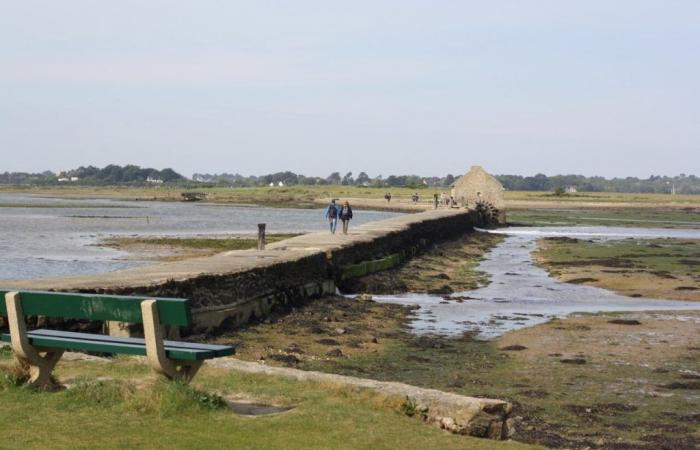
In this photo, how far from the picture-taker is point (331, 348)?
1455 cm

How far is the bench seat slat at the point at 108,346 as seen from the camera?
7098 millimetres

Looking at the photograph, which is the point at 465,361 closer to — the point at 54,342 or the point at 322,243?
the point at 54,342

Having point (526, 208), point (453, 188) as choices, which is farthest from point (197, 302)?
point (526, 208)

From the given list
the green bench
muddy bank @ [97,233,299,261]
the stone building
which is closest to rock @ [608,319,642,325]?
the green bench

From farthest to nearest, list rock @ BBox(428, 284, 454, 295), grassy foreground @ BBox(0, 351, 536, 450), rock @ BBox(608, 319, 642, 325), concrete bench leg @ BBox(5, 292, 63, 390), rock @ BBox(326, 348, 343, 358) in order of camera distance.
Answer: rock @ BBox(428, 284, 454, 295) < rock @ BBox(608, 319, 642, 325) < rock @ BBox(326, 348, 343, 358) < concrete bench leg @ BBox(5, 292, 63, 390) < grassy foreground @ BBox(0, 351, 536, 450)

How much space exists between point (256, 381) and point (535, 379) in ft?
16.6

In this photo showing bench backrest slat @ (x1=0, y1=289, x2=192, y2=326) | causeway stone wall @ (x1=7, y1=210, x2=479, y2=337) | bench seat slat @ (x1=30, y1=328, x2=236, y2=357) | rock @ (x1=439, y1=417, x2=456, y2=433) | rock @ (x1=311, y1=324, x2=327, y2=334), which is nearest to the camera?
bench backrest slat @ (x1=0, y1=289, x2=192, y2=326)

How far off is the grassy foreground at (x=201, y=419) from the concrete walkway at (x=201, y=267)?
15.5 feet

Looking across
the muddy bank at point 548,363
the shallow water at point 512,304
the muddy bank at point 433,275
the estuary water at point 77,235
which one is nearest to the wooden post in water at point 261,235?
the muddy bank at point 433,275

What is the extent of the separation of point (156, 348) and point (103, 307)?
1.65 feet

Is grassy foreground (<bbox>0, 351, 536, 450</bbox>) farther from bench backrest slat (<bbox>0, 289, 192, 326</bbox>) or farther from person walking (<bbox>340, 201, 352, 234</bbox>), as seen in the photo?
person walking (<bbox>340, 201, 352, 234</bbox>)

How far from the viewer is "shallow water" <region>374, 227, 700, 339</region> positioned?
17.6 meters

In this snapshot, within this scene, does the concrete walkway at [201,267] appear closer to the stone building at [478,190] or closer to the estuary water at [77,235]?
the estuary water at [77,235]

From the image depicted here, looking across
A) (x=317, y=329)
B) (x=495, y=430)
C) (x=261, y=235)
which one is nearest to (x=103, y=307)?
(x=495, y=430)
